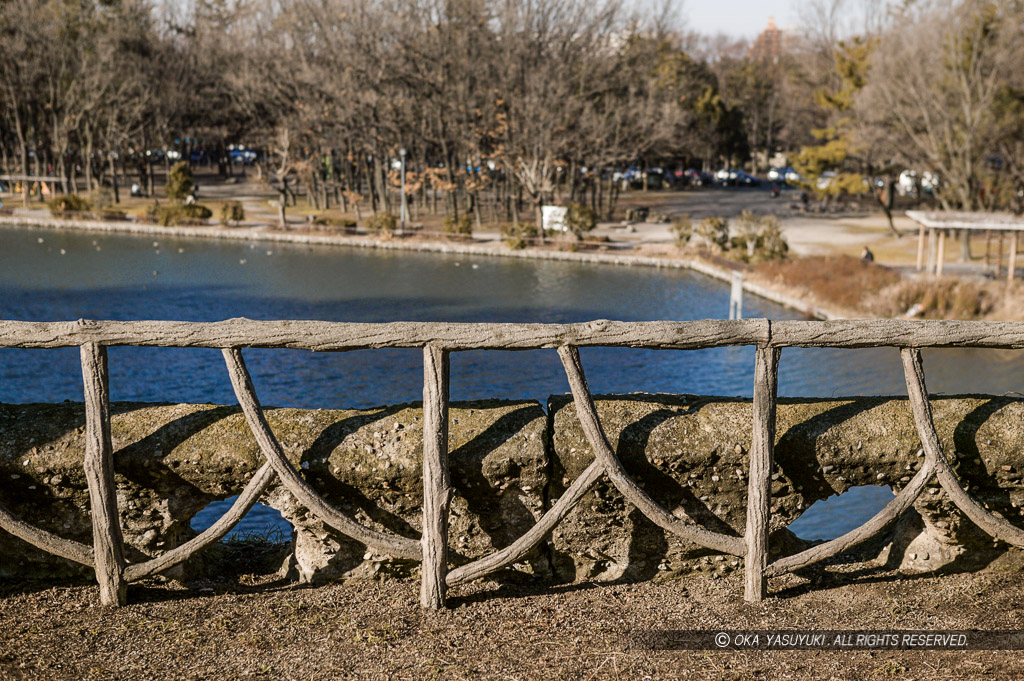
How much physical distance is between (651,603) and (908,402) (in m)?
2.36

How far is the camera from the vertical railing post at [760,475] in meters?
6.62

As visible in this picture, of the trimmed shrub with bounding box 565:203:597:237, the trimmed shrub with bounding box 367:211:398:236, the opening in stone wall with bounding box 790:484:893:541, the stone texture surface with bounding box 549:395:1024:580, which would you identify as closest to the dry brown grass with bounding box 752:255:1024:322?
the trimmed shrub with bounding box 565:203:597:237

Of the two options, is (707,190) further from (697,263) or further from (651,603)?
(651,603)

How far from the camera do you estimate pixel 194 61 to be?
68312 millimetres

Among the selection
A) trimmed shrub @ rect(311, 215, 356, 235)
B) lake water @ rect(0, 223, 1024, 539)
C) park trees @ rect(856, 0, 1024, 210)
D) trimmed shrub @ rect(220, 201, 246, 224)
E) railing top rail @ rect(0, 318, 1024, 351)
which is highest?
park trees @ rect(856, 0, 1024, 210)

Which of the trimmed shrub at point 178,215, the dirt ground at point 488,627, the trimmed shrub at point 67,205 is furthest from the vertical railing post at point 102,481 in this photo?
the trimmed shrub at point 67,205

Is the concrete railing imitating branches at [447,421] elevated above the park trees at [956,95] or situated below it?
below

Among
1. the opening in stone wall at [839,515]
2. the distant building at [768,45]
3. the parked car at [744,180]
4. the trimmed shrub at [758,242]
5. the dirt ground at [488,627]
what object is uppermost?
the distant building at [768,45]

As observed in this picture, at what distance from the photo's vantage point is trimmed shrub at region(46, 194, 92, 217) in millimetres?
46156

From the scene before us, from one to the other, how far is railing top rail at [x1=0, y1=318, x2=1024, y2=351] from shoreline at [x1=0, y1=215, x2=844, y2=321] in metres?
23.0

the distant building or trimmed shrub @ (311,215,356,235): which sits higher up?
the distant building

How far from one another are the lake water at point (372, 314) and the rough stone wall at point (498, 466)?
14.3 ft

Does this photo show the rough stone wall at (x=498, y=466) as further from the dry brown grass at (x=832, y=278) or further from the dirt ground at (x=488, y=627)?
the dry brown grass at (x=832, y=278)

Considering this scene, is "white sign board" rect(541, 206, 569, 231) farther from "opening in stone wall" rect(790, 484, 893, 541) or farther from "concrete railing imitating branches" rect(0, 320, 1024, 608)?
"concrete railing imitating branches" rect(0, 320, 1024, 608)
